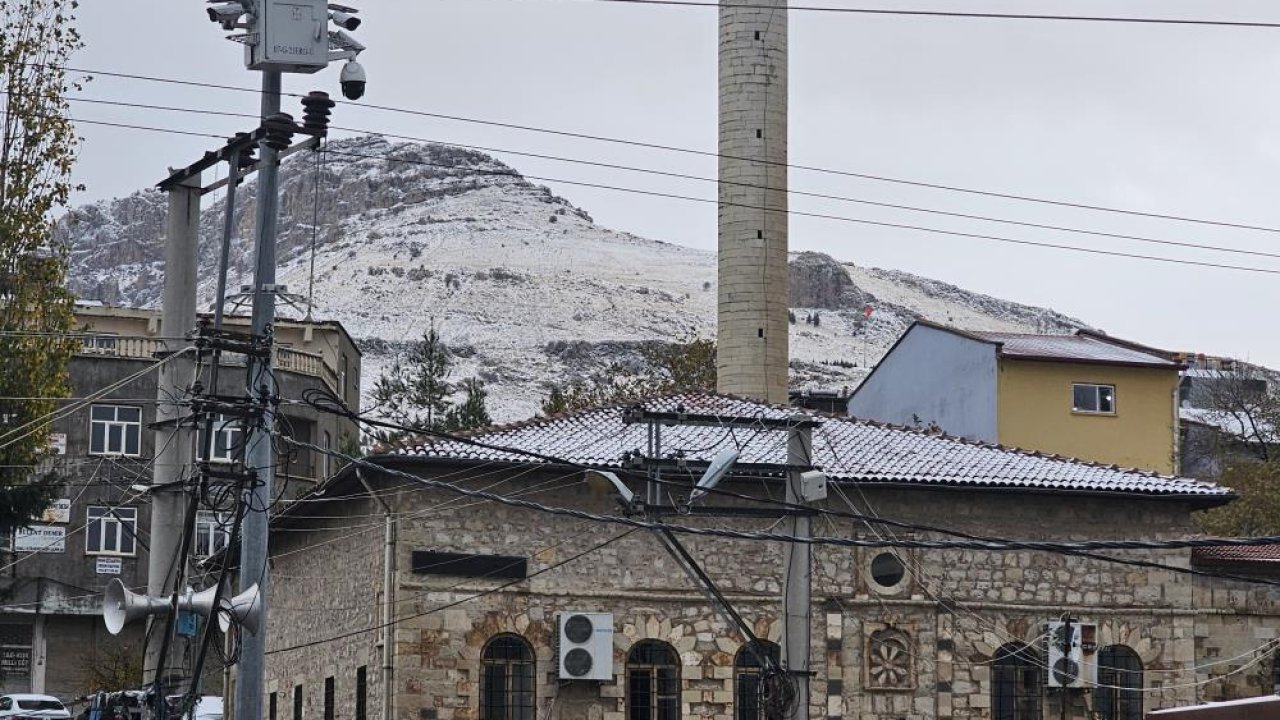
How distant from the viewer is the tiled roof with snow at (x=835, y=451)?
1233 inches

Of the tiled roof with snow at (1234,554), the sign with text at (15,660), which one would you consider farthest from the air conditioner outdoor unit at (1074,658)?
the sign with text at (15,660)

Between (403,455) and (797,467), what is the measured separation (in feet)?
24.7

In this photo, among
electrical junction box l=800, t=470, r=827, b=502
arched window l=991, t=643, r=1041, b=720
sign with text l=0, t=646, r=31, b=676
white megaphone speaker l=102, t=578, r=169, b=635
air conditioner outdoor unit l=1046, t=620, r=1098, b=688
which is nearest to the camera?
white megaphone speaker l=102, t=578, r=169, b=635

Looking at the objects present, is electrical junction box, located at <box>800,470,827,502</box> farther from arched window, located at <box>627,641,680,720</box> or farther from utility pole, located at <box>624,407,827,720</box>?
arched window, located at <box>627,641,680,720</box>

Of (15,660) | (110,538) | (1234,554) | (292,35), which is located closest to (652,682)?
(1234,554)

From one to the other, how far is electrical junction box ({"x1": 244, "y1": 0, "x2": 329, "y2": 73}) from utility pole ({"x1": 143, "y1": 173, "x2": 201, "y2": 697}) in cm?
180

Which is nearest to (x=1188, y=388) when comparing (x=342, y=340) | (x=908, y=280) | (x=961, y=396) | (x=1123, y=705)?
(x=342, y=340)

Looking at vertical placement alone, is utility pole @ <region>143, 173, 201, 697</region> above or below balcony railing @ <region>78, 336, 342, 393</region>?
below

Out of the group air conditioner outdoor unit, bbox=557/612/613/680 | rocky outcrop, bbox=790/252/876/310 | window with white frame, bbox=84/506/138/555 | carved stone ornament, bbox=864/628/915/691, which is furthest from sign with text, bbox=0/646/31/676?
rocky outcrop, bbox=790/252/876/310

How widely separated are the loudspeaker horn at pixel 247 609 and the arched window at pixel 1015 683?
607 inches

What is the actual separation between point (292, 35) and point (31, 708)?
26.6 meters

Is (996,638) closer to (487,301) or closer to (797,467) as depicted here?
(797,467)

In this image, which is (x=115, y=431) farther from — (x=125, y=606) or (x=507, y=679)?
(x=125, y=606)

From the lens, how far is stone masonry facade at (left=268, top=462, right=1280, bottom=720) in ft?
100
